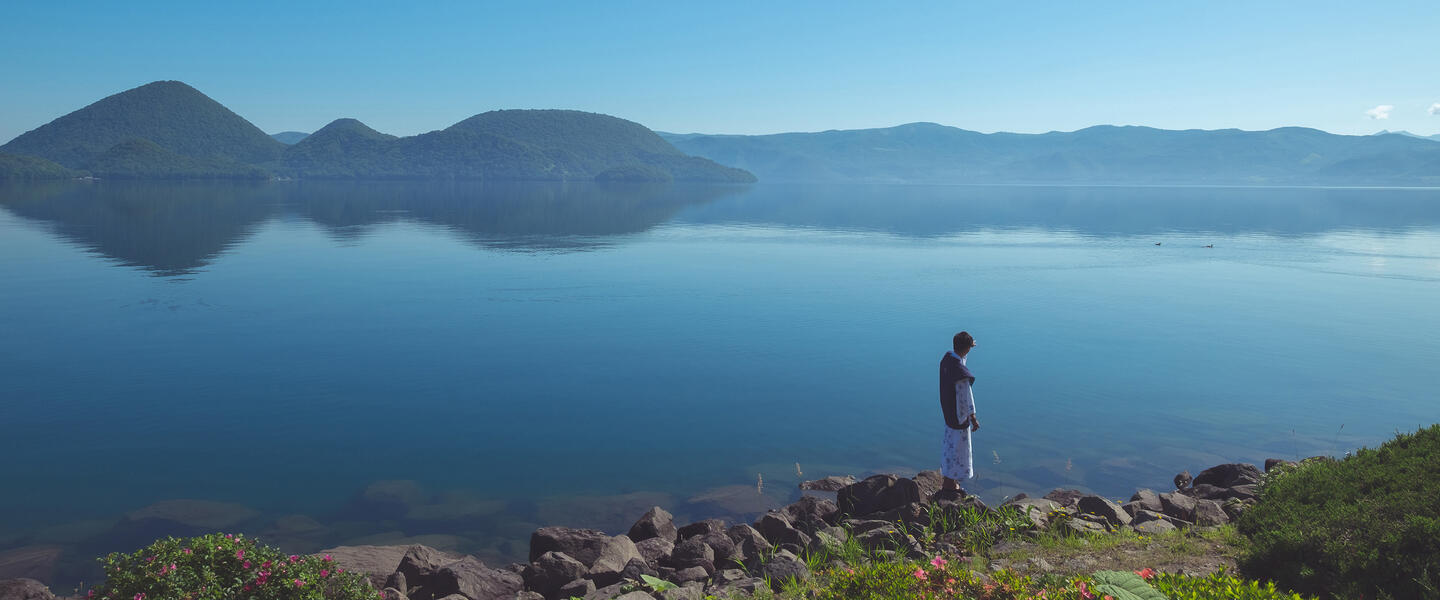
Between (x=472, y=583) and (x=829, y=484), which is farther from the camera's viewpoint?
(x=829, y=484)

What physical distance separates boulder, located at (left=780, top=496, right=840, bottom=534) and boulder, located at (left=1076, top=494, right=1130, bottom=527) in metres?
3.63

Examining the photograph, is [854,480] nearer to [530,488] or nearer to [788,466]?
[788,466]

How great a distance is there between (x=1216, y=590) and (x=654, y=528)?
25.5 ft

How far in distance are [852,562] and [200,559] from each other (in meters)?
6.66

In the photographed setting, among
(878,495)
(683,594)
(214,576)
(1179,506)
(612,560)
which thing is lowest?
(612,560)

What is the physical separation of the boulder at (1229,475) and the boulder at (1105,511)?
3.76m

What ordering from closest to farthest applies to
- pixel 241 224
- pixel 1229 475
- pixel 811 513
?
pixel 811 513 < pixel 1229 475 < pixel 241 224

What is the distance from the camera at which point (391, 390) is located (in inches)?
830

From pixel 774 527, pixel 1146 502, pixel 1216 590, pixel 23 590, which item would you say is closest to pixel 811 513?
pixel 774 527

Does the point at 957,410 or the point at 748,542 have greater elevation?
the point at 957,410

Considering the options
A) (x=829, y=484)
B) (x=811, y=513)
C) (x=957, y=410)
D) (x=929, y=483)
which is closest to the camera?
(x=957, y=410)

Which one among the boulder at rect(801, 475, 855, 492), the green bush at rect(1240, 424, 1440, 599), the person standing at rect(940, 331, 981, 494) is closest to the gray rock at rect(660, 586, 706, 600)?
the person standing at rect(940, 331, 981, 494)

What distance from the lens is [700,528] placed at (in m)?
12.9

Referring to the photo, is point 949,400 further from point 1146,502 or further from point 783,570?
point 783,570
